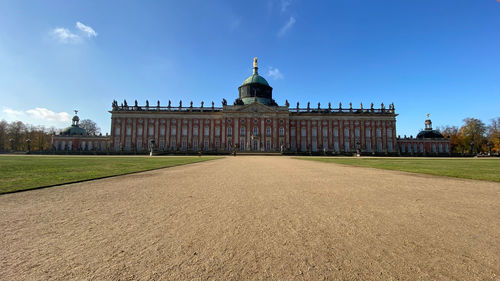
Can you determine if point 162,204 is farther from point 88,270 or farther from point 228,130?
point 228,130

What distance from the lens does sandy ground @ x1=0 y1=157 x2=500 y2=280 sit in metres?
1.88

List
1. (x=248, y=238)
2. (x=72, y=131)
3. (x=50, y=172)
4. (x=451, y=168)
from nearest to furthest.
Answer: (x=248, y=238) → (x=50, y=172) → (x=451, y=168) → (x=72, y=131)

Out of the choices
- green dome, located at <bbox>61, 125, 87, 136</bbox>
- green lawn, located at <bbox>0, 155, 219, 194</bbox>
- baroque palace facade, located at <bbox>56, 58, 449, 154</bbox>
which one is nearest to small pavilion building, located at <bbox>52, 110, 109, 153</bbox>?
green dome, located at <bbox>61, 125, 87, 136</bbox>

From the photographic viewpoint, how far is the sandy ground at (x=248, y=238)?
188cm

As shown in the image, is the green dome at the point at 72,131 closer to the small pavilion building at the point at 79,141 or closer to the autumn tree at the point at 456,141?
the small pavilion building at the point at 79,141

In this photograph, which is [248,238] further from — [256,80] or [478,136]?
[478,136]

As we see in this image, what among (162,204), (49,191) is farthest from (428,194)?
(49,191)

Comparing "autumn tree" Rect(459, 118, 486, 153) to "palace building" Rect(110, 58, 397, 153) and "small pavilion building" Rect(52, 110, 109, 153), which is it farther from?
"small pavilion building" Rect(52, 110, 109, 153)

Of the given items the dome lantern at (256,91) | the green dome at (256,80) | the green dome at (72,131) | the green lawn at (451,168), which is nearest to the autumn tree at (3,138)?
the green dome at (72,131)

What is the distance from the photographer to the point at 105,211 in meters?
3.74

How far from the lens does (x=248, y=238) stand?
260 cm

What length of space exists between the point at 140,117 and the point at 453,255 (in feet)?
199

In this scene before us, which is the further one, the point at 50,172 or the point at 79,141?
the point at 79,141

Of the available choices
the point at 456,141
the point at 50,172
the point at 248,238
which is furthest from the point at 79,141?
the point at 456,141
